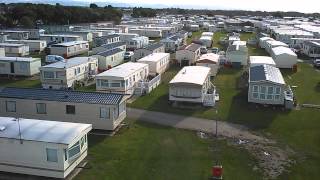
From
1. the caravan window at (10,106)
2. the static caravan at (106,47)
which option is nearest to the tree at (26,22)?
the static caravan at (106,47)

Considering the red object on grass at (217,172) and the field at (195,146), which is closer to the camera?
the red object on grass at (217,172)

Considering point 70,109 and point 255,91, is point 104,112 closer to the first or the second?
point 70,109

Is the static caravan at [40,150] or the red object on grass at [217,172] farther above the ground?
the static caravan at [40,150]

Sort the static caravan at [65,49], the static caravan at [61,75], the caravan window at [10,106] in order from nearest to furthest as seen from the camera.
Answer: the caravan window at [10,106] < the static caravan at [61,75] < the static caravan at [65,49]

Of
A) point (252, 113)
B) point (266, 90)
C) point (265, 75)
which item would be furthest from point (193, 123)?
point (265, 75)

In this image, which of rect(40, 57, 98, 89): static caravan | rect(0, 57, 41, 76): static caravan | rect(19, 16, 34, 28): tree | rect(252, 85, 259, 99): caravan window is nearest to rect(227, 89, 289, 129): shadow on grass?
rect(252, 85, 259, 99): caravan window

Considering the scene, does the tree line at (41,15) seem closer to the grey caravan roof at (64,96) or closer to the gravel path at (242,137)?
the grey caravan roof at (64,96)
